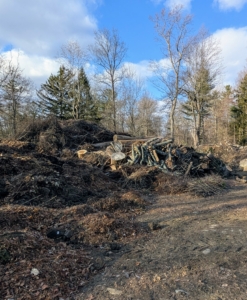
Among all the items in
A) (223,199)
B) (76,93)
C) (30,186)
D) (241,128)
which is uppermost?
(76,93)

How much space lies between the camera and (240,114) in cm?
3198

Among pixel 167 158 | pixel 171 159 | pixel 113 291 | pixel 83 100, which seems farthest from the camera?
pixel 83 100

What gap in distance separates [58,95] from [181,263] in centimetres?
2935

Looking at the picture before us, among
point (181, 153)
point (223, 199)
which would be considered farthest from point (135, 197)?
point (181, 153)

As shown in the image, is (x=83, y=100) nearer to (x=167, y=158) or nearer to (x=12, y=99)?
(x=12, y=99)

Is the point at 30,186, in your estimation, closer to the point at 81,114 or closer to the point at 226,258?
the point at 226,258

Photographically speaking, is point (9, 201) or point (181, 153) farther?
point (181, 153)

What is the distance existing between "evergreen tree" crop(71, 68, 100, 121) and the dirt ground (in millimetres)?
25388

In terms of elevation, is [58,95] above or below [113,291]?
above

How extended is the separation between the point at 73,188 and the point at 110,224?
280 cm

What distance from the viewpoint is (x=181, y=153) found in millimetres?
11453

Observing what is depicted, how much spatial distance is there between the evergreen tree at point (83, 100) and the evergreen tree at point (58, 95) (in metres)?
0.78

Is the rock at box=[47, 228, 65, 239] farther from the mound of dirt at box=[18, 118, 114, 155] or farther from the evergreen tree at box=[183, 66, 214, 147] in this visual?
the evergreen tree at box=[183, 66, 214, 147]

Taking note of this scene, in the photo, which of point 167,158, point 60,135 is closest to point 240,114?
point 167,158
